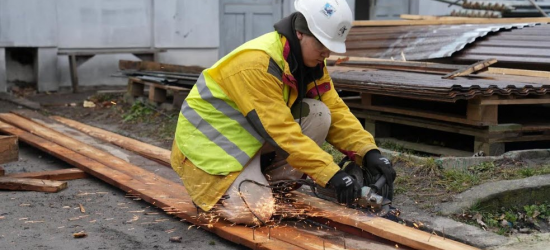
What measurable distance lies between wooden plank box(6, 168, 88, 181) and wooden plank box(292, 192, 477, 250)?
1.97 m

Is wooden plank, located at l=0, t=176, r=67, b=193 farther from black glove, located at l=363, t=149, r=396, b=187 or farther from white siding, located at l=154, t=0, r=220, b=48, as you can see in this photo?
white siding, located at l=154, t=0, r=220, b=48

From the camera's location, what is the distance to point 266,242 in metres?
4.11

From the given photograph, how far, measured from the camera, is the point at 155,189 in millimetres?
5367

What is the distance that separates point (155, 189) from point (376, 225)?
1.78m

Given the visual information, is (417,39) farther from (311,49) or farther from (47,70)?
(47,70)

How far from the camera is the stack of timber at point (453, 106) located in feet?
20.8

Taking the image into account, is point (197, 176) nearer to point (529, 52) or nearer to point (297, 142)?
point (297, 142)

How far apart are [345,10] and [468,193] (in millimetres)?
1560

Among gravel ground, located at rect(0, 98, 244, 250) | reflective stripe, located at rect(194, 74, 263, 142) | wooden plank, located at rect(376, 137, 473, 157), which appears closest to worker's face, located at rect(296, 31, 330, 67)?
reflective stripe, located at rect(194, 74, 263, 142)

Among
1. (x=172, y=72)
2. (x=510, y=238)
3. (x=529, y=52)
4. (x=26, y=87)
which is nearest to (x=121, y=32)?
(x=26, y=87)

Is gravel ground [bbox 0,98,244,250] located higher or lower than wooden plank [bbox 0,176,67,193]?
lower

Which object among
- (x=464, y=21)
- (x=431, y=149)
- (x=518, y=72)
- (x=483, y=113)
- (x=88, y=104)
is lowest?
(x=88, y=104)

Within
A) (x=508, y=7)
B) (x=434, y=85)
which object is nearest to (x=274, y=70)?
(x=434, y=85)

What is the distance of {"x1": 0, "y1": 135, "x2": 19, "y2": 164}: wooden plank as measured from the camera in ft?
18.2
